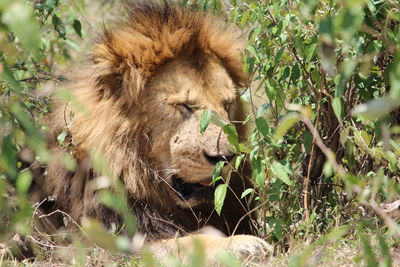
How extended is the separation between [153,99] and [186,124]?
0.28m

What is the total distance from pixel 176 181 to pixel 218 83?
2.18 ft

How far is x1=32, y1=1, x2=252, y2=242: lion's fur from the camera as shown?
439cm

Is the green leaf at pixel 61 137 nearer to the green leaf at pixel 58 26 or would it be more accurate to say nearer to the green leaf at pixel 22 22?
the green leaf at pixel 58 26

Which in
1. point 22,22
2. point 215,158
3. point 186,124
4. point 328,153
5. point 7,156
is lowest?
point 215,158

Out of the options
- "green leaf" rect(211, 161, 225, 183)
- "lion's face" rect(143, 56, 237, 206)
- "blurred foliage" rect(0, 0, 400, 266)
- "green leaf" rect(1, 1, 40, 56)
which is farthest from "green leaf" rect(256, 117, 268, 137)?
"green leaf" rect(1, 1, 40, 56)

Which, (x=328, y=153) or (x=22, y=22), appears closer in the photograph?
(x=22, y=22)

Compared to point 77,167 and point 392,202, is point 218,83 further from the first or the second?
point 392,202

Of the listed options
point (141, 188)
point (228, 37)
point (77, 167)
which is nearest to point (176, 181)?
point (141, 188)

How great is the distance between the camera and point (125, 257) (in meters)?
3.75

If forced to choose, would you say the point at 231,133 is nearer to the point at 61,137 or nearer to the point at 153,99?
the point at 153,99

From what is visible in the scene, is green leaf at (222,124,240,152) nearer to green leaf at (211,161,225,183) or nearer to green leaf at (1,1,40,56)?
green leaf at (211,161,225,183)

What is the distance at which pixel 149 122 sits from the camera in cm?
442

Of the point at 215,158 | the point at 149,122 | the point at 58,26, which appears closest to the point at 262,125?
the point at 215,158

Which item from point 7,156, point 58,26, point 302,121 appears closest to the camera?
point 7,156
